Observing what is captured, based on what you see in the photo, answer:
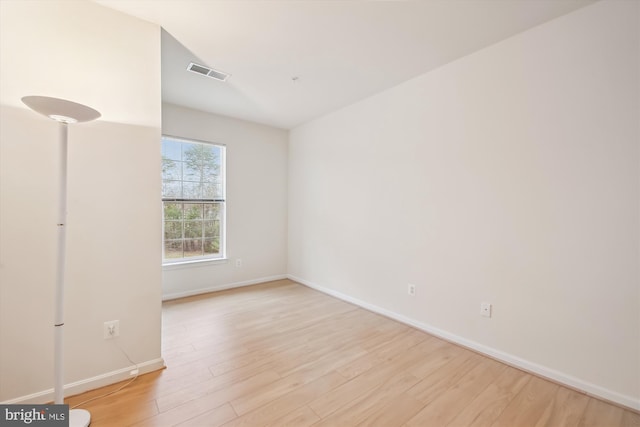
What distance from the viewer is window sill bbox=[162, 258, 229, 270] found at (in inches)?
143

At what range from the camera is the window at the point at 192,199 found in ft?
12.3

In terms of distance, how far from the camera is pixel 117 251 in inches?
75.7

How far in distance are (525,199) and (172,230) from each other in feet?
13.3

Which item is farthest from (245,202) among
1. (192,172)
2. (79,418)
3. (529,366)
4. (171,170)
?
(529,366)

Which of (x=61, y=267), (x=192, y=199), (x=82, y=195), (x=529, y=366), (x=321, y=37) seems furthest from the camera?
(x=192, y=199)

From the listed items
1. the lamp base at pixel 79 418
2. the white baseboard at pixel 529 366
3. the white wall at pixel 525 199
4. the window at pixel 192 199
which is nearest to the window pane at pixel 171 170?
the window at pixel 192 199

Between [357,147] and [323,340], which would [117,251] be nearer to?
[323,340]

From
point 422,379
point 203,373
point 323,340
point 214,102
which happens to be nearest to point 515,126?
point 422,379

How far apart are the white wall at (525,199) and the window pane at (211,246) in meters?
2.30

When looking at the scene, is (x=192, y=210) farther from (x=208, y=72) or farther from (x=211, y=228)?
(x=208, y=72)

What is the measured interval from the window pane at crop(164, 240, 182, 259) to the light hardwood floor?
1199 mm

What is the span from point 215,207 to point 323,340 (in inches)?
102

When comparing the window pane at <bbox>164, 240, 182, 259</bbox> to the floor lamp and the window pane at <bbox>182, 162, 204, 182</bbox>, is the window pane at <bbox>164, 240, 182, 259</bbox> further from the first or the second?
the floor lamp

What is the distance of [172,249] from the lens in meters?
3.78
